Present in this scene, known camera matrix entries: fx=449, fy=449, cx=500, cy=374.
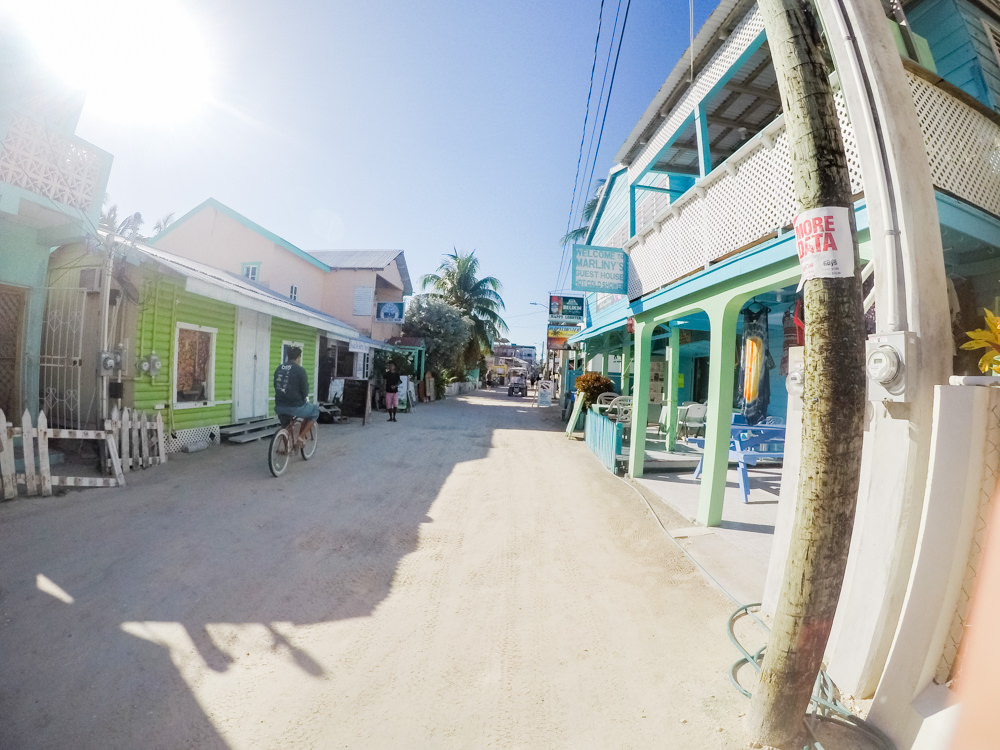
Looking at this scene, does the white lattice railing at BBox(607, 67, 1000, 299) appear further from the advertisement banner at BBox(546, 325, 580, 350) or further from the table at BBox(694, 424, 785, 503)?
the advertisement banner at BBox(546, 325, 580, 350)

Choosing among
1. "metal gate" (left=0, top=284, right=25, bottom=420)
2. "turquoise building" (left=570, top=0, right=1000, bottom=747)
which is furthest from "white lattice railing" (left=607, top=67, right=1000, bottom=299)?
"metal gate" (left=0, top=284, right=25, bottom=420)

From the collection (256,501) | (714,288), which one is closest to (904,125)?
(714,288)

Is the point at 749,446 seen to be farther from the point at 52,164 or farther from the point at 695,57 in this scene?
the point at 52,164

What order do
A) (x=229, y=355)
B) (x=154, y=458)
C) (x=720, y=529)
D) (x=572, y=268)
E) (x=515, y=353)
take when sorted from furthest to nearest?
(x=515, y=353) < (x=229, y=355) < (x=572, y=268) < (x=154, y=458) < (x=720, y=529)

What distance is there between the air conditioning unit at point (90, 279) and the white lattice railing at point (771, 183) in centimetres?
873

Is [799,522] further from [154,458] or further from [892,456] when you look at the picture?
[154,458]

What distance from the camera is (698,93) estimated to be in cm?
598

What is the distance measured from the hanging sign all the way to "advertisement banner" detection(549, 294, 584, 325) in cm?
1580

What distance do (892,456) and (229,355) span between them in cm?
1071

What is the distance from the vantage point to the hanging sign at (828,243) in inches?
72.3

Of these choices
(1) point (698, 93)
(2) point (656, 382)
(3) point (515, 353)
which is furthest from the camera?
(3) point (515, 353)

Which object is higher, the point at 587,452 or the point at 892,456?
the point at 892,456

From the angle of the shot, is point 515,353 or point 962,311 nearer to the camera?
point 962,311

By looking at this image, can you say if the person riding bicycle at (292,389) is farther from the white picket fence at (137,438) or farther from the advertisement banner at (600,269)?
the advertisement banner at (600,269)
